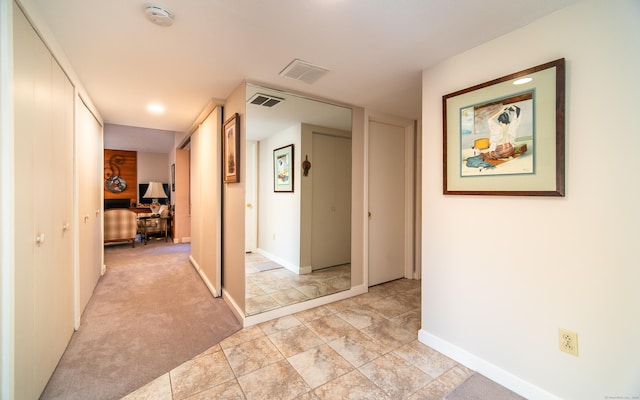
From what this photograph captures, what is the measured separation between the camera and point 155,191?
24.7 feet

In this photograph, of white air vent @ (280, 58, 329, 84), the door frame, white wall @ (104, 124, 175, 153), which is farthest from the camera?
white wall @ (104, 124, 175, 153)

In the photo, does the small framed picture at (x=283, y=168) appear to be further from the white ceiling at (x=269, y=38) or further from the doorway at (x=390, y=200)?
the doorway at (x=390, y=200)

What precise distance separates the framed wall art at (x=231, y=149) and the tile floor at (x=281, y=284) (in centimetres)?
81

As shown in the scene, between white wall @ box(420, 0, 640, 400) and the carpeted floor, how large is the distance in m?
2.01

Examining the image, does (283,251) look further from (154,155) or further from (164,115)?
(154,155)

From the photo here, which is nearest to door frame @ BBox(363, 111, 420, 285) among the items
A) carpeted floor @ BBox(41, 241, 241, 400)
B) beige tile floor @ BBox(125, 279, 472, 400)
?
beige tile floor @ BBox(125, 279, 472, 400)

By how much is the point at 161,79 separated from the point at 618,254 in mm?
3350

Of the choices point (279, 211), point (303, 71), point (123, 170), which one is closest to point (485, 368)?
point (279, 211)

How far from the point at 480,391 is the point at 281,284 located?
182cm

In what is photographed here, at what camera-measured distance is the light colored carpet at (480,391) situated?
155 centimetres

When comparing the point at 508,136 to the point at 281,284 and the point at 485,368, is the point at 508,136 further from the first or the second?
the point at 281,284

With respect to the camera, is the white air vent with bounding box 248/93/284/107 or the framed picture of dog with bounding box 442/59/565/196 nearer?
the framed picture of dog with bounding box 442/59/565/196

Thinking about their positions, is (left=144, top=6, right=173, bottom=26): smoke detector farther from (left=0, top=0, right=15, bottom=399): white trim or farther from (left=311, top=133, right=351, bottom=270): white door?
(left=311, top=133, right=351, bottom=270): white door

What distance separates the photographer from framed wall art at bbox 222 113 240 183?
255 centimetres
